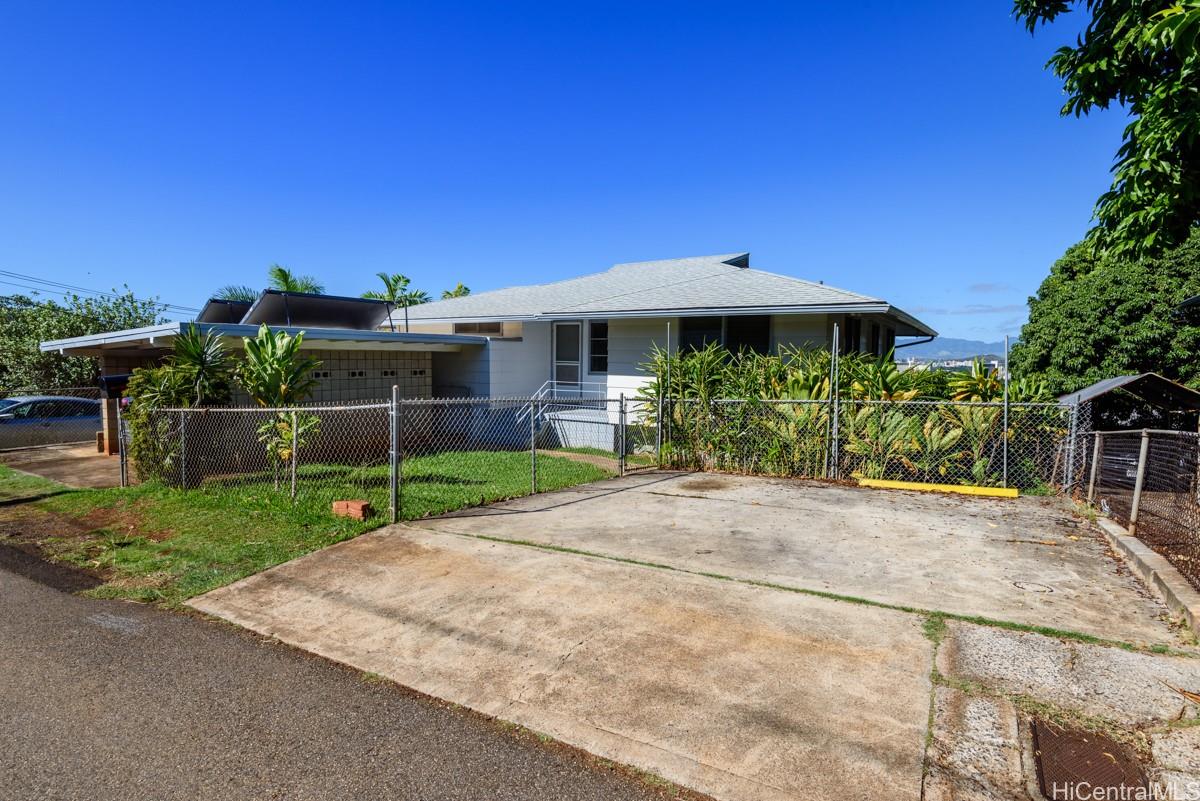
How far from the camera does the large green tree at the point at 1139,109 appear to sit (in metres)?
4.70

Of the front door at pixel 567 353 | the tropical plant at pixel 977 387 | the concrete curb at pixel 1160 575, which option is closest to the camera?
the concrete curb at pixel 1160 575

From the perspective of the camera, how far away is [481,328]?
775 inches

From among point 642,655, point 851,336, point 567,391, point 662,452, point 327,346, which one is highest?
point 851,336

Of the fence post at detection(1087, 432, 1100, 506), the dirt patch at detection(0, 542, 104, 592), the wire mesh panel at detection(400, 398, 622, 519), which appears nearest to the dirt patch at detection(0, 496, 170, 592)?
the dirt patch at detection(0, 542, 104, 592)

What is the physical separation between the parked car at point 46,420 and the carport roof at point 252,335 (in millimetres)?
1269

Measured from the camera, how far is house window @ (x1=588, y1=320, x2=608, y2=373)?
1653 centimetres

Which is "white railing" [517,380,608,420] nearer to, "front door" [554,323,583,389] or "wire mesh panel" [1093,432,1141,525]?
"front door" [554,323,583,389]

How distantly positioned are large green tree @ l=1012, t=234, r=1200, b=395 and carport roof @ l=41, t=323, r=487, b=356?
1323 centimetres

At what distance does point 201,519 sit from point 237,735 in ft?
16.6

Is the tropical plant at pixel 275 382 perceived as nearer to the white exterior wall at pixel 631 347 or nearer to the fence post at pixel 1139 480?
the white exterior wall at pixel 631 347

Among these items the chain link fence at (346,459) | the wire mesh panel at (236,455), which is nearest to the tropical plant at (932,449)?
the chain link fence at (346,459)

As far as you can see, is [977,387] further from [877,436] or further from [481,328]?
[481,328]

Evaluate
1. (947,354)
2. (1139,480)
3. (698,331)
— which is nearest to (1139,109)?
(1139,480)

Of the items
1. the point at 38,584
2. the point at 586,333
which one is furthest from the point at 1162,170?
the point at 586,333
